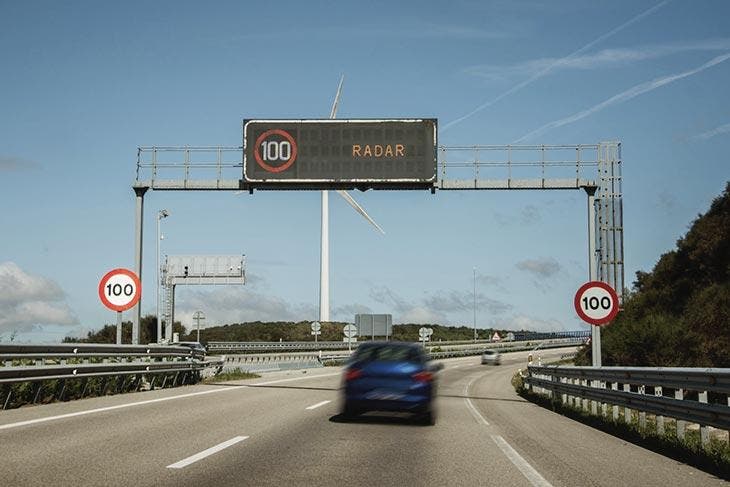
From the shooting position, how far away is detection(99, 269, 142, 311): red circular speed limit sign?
19.2m

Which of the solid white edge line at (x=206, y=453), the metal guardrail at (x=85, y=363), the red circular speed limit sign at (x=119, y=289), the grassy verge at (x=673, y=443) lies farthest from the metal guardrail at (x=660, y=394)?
the red circular speed limit sign at (x=119, y=289)

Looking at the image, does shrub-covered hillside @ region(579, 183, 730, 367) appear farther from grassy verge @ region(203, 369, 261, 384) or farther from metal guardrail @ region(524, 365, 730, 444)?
grassy verge @ region(203, 369, 261, 384)

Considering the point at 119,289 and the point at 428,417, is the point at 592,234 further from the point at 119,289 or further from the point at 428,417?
the point at 119,289

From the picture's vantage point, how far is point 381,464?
27.6 feet

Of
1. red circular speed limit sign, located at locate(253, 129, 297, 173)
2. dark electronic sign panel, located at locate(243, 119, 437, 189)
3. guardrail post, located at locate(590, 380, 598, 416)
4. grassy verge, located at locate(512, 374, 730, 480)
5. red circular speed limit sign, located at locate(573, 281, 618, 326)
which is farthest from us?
red circular speed limit sign, located at locate(253, 129, 297, 173)

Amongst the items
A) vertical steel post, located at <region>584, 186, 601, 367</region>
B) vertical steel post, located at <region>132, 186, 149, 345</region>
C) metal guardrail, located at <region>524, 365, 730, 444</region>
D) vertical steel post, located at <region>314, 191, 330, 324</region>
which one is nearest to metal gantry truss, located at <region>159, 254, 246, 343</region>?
vertical steel post, located at <region>314, 191, 330, 324</region>

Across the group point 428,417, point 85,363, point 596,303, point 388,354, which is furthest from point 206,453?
point 596,303

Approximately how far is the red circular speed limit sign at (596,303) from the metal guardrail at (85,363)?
10486mm

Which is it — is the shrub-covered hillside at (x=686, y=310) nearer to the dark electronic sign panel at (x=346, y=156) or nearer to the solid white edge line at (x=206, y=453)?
the dark electronic sign panel at (x=346, y=156)

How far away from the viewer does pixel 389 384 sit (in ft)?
42.1

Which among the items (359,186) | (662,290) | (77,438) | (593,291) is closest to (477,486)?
(77,438)

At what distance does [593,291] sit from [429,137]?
8.25m

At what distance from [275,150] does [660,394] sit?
15.4 meters

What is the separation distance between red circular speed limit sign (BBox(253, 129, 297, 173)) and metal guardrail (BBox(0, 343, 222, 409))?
20.1 feet
